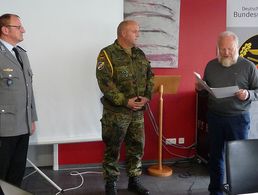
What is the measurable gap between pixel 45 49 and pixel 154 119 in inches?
62.3

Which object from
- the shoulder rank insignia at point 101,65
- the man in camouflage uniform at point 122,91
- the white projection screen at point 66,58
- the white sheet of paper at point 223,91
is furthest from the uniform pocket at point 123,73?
the white sheet of paper at point 223,91

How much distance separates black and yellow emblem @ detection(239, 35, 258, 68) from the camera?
4.03m

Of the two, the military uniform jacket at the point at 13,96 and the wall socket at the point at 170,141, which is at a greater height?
the military uniform jacket at the point at 13,96

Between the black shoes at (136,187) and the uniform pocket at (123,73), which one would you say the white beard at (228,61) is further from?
the black shoes at (136,187)

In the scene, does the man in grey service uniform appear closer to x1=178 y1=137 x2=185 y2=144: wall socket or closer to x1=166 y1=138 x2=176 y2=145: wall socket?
x1=166 y1=138 x2=176 y2=145: wall socket

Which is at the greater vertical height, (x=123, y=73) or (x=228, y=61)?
(x=228, y=61)

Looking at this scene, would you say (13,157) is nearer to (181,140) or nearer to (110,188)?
(110,188)

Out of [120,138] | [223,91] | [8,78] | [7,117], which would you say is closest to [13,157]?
[7,117]

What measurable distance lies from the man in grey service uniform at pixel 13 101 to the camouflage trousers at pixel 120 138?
0.69 m

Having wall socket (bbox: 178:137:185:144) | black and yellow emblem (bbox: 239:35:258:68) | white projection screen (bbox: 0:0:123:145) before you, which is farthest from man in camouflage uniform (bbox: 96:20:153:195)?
black and yellow emblem (bbox: 239:35:258:68)

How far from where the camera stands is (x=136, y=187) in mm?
3041

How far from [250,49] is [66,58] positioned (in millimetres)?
2392

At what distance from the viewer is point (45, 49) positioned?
10.1 feet

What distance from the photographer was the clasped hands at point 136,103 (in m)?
2.75
